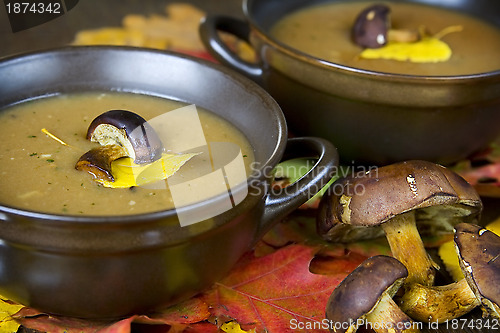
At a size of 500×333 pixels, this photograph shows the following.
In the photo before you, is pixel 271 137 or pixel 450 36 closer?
pixel 271 137

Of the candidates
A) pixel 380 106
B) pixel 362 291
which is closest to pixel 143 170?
pixel 362 291

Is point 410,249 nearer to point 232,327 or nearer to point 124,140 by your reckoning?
point 232,327

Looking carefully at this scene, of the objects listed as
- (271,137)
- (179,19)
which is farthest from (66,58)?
(179,19)

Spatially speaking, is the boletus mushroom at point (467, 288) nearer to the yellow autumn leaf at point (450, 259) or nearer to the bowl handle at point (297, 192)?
the yellow autumn leaf at point (450, 259)

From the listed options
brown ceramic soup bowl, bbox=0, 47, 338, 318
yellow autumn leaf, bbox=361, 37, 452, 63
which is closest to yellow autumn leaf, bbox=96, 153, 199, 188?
brown ceramic soup bowl, bbox=0, 47, 338, 318

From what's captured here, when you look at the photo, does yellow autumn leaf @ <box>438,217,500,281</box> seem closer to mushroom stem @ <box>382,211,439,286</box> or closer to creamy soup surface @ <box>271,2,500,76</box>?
mushroom stem @ <box>382,211,439,286</box>

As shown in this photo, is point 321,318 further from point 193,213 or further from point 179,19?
point 179,19
